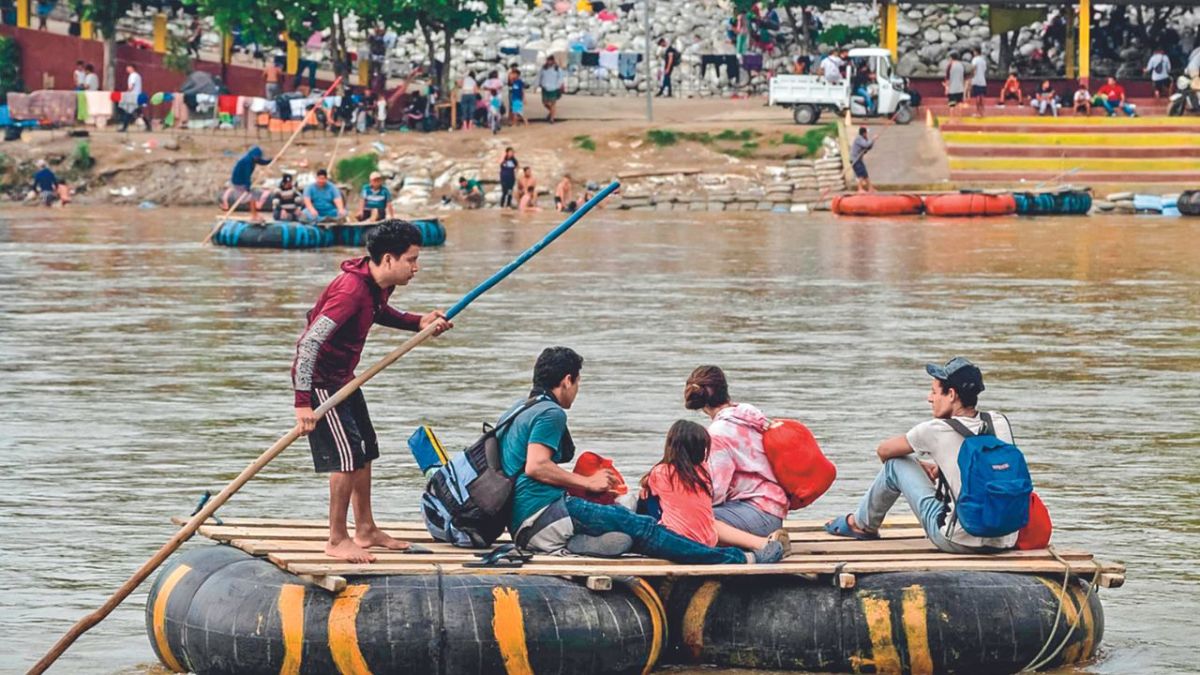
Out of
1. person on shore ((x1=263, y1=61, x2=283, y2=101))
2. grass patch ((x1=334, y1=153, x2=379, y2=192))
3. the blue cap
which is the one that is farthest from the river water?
person on shore ((x1=263, y1=61, x2=283, y2=101))

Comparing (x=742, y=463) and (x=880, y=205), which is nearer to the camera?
(x=742, y=463)

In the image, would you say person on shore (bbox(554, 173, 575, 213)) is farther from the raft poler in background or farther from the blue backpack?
the blue backpack

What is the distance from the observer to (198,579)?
8727 mm

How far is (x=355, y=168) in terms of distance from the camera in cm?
4631

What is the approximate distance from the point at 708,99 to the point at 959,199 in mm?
17747

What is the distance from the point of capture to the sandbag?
966 centimetres

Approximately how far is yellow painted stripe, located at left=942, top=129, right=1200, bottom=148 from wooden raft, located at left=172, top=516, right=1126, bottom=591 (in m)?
36.9

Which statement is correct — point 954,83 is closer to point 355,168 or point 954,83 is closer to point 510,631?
point 355,168

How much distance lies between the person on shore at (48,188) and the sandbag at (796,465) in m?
38.8

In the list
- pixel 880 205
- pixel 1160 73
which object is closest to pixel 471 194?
pixel 880 205

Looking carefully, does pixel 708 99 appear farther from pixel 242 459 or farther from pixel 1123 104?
pixel 242 459

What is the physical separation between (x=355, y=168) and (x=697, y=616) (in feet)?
125

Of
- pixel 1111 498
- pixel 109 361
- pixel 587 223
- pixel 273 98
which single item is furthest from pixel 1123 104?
pixel 1111 498

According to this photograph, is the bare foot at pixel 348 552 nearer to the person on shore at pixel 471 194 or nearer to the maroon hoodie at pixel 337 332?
the maroon hoodie at pixel 337 332
